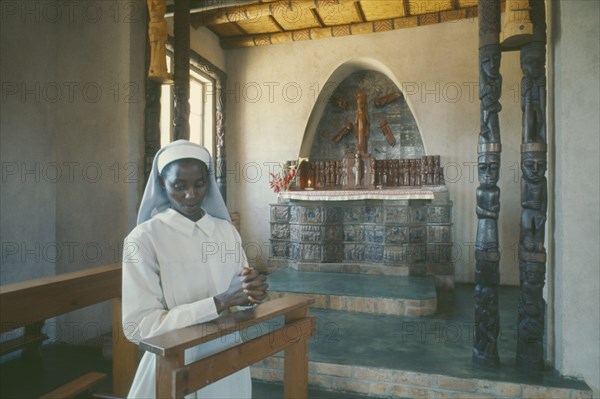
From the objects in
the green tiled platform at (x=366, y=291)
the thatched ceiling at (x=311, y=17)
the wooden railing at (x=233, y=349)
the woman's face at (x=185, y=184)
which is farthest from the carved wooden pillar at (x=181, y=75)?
the wooden railing at (x=233, y=349)

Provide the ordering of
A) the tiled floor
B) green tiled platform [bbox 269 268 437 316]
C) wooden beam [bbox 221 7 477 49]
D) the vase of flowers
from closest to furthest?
the tiled floor → green tiled platform [bbox 269 268 437 316] → wooden beam [bbox 221 7 477 49] → the vase of flowers

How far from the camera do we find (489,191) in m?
3.71

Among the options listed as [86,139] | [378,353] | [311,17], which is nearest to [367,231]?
[378,353]

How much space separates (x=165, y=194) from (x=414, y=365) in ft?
9.11

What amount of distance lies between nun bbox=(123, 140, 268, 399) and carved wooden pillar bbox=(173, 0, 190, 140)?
3.61 metres

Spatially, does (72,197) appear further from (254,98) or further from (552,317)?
(552,317)

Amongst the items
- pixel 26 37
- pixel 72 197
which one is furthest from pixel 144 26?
pixel 72 197

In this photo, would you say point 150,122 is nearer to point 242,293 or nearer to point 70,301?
point 70,301

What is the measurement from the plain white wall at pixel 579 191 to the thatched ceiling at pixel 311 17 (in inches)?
152

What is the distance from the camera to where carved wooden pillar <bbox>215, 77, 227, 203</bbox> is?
8.57 meters

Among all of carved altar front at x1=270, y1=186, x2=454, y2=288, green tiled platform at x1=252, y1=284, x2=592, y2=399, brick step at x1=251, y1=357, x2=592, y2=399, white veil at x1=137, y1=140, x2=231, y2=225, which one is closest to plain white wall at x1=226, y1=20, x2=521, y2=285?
carved altar front at x1=270, y1=186, x2=454, y2=288

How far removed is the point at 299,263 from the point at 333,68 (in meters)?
3.93

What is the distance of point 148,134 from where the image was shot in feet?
17.5

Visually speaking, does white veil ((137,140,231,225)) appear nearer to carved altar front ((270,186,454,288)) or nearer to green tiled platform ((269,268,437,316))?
green tiled platform ((269,268,437,316))
